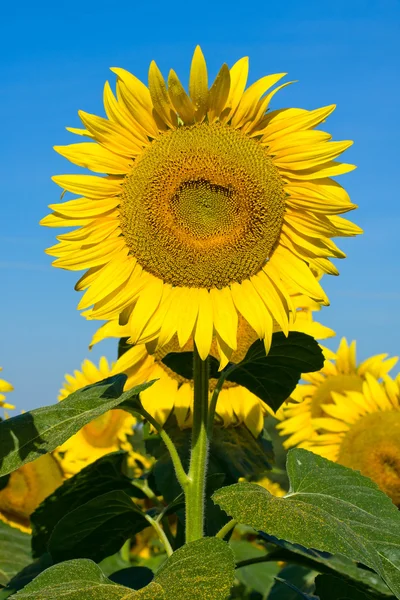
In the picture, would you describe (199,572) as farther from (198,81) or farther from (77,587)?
(198,81)

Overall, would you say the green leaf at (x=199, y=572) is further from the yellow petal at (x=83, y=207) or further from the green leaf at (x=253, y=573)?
the green leaf at (x=253, y=573)

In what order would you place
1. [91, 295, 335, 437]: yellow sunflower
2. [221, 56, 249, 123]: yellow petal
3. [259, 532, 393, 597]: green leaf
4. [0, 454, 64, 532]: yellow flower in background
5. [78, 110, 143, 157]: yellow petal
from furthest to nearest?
[0, 454, 64, 532]: yellow flower in background < [91, 295, 335, 437]: yellow sunflower < [259, 532, 393, 597]: green leaf < [78, 110, 143, 157]: yellow petal < [221, 56, 249, 123]: yellow petal

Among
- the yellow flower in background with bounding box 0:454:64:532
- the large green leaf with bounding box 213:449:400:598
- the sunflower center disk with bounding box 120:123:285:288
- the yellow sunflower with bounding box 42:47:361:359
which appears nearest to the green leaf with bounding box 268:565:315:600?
the large green leaf with bounding box 213:449:400:598

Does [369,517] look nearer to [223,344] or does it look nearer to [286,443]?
[223,344]

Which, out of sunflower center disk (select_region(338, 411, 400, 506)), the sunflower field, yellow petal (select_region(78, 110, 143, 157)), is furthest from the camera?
sunflower center disk (select_region(338, 411, 400, 506))

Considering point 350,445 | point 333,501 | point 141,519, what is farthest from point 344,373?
point 333,501

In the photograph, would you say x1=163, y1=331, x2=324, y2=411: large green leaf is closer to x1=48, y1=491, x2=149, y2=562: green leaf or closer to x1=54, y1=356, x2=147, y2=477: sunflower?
x1=48, y1=491, x2=149, y2=562: green leaf
